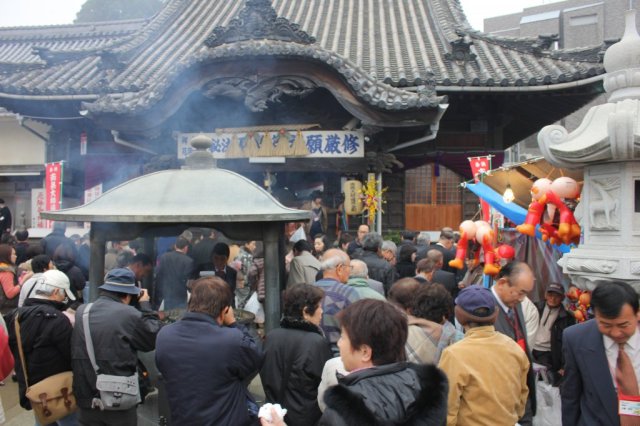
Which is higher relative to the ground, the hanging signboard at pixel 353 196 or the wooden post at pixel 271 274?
the hanging signboard at pixel 353 196

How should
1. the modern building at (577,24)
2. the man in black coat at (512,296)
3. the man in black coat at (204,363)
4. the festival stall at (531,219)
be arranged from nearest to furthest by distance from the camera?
the man in black coat at (204,363) → the man in black coat at (512,296) → the festival stall at (531,219) → the modern building at (577,24)

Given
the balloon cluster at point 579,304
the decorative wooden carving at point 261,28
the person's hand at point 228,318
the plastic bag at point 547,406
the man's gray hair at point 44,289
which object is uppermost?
the decorative wooden carving at point 261,28

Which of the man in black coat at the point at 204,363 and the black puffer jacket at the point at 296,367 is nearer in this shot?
the man in black coat at the point at 204,363

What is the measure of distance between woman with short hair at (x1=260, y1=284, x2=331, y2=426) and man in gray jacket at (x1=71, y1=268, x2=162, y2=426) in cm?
100

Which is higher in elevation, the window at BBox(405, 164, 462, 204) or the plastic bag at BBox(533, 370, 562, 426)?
the window at BBox(405, 164, 462, 204)

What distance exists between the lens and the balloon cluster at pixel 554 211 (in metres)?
4.61

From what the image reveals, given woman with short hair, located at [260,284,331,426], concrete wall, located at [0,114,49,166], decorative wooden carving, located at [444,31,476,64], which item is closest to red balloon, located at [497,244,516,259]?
woman with short hair, located at [260,284,331,426]

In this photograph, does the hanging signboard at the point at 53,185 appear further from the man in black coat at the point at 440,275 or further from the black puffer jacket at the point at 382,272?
the man in black coat at the point at 440,275

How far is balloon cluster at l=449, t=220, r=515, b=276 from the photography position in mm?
5574

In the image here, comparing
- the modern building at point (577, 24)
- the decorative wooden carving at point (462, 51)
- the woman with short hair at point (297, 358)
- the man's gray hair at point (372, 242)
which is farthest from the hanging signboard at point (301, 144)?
the modern building at point (577, 24)

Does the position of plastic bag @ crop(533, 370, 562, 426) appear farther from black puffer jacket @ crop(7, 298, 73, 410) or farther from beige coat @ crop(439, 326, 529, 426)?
black puffer jacket @ crop(7, 298, 73, 410)

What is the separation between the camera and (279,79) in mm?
8742

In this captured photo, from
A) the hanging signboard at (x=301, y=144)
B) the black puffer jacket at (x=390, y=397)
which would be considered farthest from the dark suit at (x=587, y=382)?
the hanging signboard at (x=301, y=144)

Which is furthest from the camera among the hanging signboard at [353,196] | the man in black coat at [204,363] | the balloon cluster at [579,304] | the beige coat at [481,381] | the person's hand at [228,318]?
the hanging signboard at [353,196]
